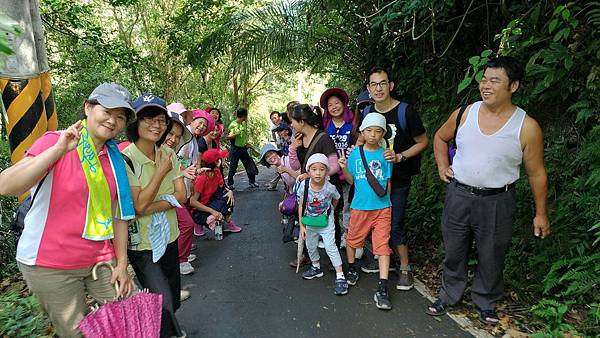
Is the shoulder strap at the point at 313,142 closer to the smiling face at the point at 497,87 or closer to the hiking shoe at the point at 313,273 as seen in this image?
the hiking shoe at the point at 313,273

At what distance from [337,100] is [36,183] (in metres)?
3.45

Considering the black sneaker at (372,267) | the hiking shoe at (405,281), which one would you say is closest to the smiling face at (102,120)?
the hiking shoe at (405,281)

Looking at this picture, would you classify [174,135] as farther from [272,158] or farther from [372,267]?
[372,267]

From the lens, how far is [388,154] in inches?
154

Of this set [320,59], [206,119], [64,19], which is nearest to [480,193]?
[206,119]

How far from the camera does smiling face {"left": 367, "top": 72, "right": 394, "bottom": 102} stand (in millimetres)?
3990

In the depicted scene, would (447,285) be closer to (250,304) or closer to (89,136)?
(250,304)

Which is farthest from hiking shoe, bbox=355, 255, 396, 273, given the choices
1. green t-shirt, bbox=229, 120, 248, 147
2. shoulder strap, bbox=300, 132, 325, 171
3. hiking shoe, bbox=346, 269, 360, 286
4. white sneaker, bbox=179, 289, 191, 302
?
green t-shirt, bbox=229, 120, 248, 147

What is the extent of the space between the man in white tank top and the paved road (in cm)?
32

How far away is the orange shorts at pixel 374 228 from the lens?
401 centimetres

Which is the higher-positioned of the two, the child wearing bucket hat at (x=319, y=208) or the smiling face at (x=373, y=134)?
the smiling face at (x=373, y=134)

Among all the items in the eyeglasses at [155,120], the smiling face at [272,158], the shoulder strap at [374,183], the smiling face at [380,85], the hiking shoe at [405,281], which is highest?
the smiling face at [380,85]

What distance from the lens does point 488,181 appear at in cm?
323

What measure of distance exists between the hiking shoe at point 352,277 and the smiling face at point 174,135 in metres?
2.17
